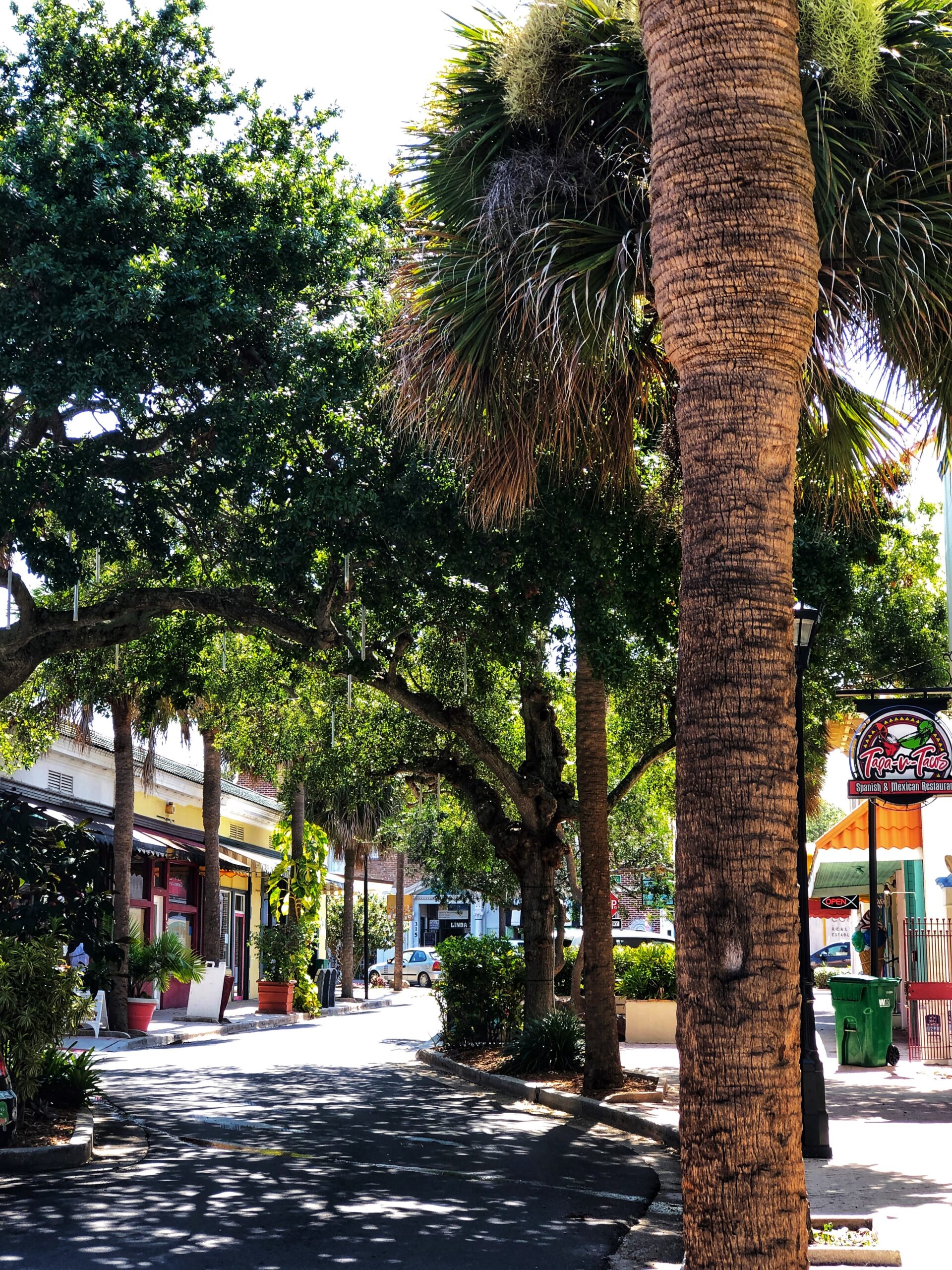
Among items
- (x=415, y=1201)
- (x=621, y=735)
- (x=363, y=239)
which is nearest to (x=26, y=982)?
(x=415, y=1201)

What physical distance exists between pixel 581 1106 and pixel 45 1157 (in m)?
5.75

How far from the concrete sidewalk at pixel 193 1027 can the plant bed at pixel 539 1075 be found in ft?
16.7

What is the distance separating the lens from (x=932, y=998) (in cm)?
1773

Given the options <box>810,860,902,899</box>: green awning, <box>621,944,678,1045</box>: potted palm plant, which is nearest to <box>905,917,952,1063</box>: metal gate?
<box>621,944,678,1045</box>: potted palm plant

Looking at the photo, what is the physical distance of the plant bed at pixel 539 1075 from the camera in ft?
47.7

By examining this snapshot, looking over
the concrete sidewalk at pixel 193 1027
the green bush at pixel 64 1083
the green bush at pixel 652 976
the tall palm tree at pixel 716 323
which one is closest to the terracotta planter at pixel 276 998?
the concrete sidewalk at pixel 193 1027

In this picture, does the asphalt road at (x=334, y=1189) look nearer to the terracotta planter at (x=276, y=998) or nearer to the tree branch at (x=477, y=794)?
the tree branch at (x=477, y=794)

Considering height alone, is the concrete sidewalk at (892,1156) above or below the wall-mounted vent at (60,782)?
below

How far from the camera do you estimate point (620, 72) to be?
29.3 feet

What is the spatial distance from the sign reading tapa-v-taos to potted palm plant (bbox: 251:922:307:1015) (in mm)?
17697

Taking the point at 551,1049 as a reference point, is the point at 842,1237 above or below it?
above

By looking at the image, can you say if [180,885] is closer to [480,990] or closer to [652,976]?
[652,976]

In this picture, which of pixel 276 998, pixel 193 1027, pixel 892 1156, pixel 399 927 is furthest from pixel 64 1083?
pixel 399 927

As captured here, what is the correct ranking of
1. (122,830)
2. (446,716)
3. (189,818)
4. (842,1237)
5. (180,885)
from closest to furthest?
(842,1237), (446,716), (122,830), (180,885), (189,818)
